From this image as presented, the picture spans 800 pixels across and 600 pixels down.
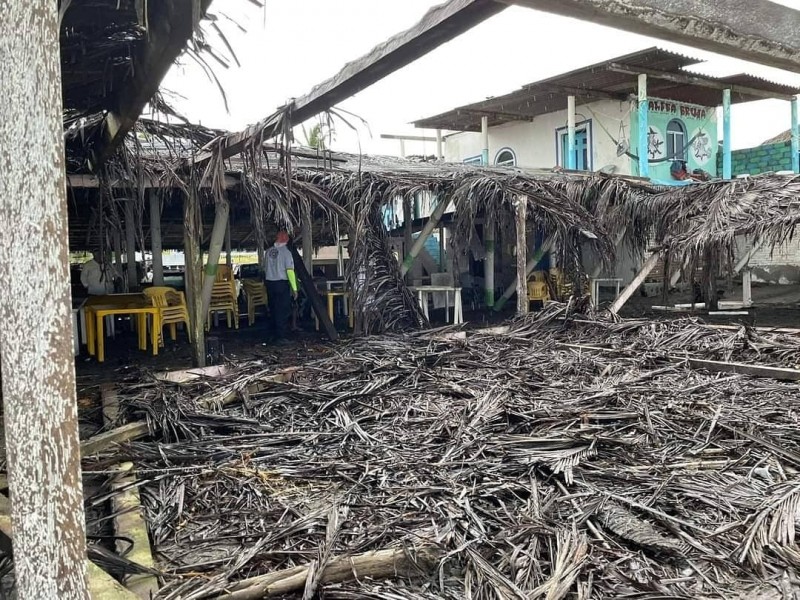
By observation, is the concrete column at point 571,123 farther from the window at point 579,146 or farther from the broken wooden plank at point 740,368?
the broken wooden plank at point 740,368

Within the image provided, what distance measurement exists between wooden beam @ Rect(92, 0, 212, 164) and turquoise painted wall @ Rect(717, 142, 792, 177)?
17.1m

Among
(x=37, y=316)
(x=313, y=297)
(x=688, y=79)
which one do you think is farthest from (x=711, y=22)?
(x=688, y=79)

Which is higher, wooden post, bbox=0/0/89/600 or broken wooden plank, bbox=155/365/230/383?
wooden post, bbox=0/0/89/600

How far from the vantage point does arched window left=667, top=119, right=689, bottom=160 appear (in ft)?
53.9

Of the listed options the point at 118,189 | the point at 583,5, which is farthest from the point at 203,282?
the point at 583,5

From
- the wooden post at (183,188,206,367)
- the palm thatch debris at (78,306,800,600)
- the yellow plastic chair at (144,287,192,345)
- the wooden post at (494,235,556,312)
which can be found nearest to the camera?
the palm thatch debris at (78,306,800,600)

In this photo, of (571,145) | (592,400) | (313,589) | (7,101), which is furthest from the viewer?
(571,145)

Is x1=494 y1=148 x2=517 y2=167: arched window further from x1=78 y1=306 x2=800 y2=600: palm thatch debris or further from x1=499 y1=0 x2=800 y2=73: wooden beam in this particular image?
x1=499 y1=0 x2=800 y2=73: wooden beam

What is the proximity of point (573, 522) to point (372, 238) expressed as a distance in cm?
690

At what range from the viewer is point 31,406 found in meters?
1.70

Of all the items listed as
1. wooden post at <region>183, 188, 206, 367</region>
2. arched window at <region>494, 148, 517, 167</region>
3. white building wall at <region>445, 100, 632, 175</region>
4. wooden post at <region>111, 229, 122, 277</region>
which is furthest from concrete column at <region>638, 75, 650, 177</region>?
wooden post at <region>111, 229, 122, 277</region>

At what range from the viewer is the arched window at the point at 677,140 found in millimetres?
16422

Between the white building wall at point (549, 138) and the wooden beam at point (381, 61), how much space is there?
12.6 metres

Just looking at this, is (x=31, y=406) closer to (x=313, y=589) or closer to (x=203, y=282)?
(x=313, y=589)
